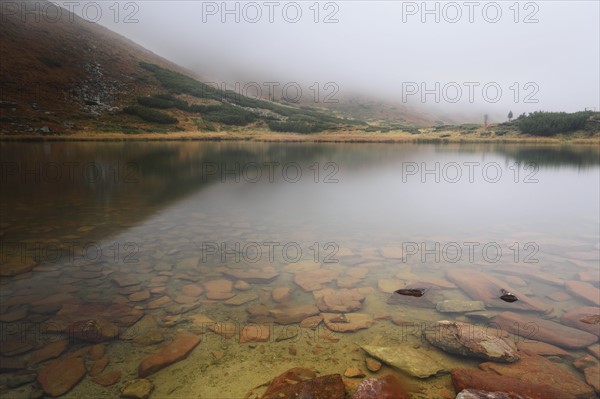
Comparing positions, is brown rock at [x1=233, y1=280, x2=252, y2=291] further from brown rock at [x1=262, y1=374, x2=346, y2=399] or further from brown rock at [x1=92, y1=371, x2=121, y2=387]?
brown rock at [x1=262, y1=374, x2=346, y2=399]

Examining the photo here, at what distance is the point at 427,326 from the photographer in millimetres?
5352

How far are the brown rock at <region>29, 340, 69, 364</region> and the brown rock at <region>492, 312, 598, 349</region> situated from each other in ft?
21.3

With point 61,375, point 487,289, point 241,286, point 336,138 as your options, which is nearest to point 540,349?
point 487,289

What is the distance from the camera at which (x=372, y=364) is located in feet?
14.6

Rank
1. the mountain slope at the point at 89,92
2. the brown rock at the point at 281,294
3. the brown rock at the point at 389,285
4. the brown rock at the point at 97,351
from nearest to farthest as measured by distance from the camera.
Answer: the brown rock at the point at 97,351
the brown rock at the point at 281,294
the brown rock at the point at 389,285
the mountain slope at the point at 89,92

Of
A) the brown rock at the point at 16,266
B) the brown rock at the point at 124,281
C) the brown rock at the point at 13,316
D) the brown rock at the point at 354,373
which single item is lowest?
the brown rock at the point at 354,373

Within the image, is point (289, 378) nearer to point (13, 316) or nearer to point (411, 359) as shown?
point (411, 359)

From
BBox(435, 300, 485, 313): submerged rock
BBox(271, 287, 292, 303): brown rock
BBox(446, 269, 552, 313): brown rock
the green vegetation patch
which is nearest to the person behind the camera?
BBox(435, 300, 485, 313): submerged rock

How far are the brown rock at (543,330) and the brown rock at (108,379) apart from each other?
5.61 meters

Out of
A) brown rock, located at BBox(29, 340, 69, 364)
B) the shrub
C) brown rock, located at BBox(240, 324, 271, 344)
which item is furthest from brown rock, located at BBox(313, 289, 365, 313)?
the shrub

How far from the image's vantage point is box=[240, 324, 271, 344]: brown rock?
5057mm

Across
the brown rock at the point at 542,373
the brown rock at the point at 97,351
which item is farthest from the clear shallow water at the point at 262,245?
the brown rock at the point at 542,373

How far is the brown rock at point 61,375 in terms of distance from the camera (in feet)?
12.8

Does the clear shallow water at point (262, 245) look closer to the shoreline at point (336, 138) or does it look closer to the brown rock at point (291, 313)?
the brown rock at point (291, 313)
